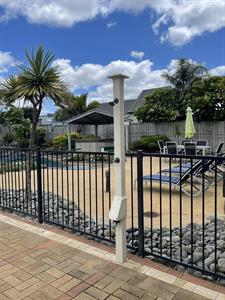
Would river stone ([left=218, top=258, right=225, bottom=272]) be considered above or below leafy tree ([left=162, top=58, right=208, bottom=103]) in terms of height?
below

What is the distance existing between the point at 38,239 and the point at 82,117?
12.3 meters

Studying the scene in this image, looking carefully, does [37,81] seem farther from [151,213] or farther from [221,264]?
[221,264]

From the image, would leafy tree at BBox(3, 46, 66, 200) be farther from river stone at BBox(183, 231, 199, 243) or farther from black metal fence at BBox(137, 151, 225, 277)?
river stone at BBox(183, 231, 199, 243)

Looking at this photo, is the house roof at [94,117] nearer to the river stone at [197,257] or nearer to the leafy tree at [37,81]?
the leafy tree at [37,81]

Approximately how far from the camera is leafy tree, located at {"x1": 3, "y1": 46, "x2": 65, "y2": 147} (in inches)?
235

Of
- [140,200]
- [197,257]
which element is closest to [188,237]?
[197,257]

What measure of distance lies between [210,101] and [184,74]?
440cm

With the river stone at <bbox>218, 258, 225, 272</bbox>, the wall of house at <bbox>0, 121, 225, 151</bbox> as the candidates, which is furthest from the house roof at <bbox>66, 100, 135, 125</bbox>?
the river stone at <bbox>218, 258, 225, 272</bbox>

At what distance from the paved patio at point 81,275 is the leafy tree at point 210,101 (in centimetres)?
1372

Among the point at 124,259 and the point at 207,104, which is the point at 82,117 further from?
the point at 124,259

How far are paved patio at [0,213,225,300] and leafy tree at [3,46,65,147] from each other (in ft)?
10.4

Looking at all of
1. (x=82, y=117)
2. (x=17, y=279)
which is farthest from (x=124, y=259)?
(x=82, y=117)

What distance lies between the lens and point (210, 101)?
15484 millimetres

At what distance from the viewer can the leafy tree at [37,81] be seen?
5965 millimetres
